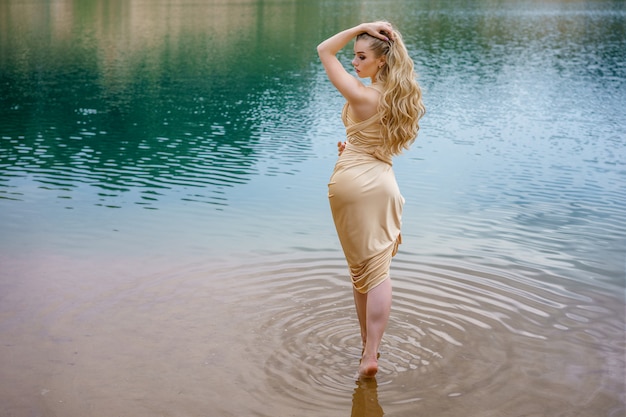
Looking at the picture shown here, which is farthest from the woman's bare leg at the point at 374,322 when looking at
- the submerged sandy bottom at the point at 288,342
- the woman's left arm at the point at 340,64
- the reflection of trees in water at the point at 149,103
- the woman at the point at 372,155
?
the reflection of trees in water at the point at 149,103

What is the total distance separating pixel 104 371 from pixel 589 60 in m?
24.6

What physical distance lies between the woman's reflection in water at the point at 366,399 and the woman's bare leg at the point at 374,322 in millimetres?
59

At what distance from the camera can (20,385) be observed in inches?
177

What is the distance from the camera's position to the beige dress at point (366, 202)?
4613 mm

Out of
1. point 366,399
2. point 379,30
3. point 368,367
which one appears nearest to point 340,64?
point 379,30

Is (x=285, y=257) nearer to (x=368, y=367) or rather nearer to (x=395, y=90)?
(x=368, y=367)

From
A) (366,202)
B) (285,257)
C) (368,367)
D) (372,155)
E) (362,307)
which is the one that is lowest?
(285,257)

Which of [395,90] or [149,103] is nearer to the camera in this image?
[395,90]

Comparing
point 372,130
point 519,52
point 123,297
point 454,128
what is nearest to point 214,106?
point 454,128

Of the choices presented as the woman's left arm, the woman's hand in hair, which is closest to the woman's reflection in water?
the woman's left arm

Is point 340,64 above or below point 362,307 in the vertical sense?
above

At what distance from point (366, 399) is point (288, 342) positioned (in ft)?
2.82

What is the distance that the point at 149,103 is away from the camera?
17.5m

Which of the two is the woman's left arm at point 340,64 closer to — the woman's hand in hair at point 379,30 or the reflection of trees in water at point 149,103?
the woman's hand in hair at point 379,30
